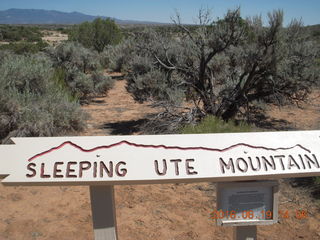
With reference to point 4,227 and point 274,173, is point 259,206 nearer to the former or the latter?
point 274,173

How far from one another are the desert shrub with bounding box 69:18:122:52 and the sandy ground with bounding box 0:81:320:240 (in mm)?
20550

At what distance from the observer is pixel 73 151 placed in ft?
6.90

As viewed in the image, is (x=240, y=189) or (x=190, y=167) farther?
(x=240, y=189)

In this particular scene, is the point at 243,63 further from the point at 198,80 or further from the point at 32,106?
the point at 32,106

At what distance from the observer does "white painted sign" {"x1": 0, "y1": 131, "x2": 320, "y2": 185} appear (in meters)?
1.96

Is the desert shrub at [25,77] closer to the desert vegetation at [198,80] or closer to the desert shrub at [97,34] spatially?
the desert vegetation at [198,80]

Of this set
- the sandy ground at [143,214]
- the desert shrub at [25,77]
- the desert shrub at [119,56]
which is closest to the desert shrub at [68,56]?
the desert shrub at [119,56]

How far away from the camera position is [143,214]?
3889 mm

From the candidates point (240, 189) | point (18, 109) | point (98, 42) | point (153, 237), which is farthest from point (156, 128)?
point (98, 42)

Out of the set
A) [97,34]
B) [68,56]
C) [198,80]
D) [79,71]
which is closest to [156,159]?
[198,80]

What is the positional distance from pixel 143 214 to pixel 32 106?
3895 mm

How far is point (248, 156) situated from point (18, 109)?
5.54 meters

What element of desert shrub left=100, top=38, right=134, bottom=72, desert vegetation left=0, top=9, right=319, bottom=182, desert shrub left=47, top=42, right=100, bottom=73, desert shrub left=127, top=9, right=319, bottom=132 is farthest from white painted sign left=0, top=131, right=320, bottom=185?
desert shrub left=100, top=38, right=134, bottom=72

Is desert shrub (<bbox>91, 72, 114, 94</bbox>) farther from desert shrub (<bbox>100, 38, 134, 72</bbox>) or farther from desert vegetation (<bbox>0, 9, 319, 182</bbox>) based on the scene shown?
desert shrub (<bbox>100, 38, 134, 72</bbox>)
